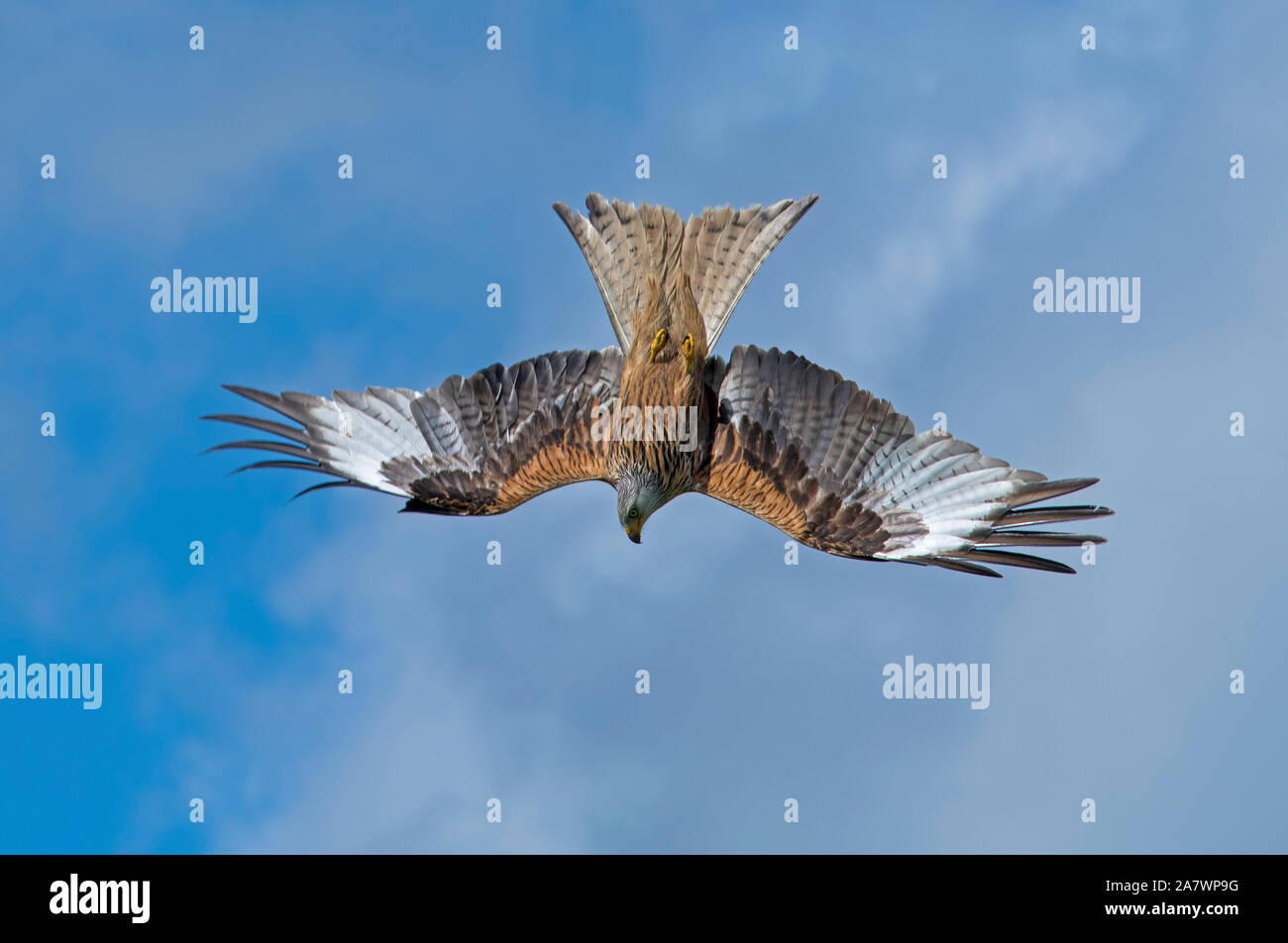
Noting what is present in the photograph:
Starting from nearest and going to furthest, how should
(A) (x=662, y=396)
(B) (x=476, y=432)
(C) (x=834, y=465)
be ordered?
(A) (x=662, y=396)
(C) (x=834, y=465)
(B) (x=476, y=432)

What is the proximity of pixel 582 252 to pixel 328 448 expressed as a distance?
116 inches

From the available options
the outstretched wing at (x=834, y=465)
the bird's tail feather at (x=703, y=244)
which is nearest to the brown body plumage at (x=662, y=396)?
the bird's tail feather at (x=703, y=244)

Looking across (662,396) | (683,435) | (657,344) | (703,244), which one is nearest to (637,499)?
(683,435)

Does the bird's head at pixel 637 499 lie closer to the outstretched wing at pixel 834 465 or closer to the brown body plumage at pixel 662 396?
the brown body plumage at pixel 662 396

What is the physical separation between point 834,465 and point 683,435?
1413 mm

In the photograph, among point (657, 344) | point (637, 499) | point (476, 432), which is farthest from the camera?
point (476, 432)

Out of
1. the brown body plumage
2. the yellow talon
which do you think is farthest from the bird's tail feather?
the yellow talon

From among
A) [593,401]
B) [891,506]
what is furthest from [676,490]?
[891,506]

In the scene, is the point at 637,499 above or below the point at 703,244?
below

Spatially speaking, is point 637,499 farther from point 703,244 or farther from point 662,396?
point 703,244

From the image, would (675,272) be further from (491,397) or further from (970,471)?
(970,471)

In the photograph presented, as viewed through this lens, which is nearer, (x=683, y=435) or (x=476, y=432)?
(x=683, y=435)

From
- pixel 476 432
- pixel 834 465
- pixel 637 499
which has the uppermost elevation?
pixel 476 432

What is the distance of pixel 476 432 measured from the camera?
451 inches
